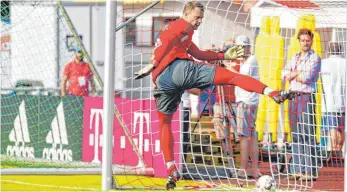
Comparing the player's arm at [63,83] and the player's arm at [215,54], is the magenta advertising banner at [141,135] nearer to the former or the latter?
the player's arm at [215,54]

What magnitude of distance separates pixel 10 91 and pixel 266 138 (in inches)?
165

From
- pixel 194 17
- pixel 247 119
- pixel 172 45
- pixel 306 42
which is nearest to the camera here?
pixel 172 45

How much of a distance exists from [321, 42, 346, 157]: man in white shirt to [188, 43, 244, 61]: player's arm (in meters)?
3.05

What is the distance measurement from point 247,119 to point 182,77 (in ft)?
8.69

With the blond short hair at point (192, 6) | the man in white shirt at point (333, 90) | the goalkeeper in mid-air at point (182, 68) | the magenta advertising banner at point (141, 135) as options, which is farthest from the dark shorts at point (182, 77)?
the man in white shirt at point (333, 90)

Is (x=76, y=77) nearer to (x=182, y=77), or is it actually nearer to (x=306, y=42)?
(x=306, y=42)

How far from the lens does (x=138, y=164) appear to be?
45.6ft

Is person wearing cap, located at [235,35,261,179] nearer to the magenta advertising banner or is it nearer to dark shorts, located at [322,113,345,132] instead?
the magenta advertising banner

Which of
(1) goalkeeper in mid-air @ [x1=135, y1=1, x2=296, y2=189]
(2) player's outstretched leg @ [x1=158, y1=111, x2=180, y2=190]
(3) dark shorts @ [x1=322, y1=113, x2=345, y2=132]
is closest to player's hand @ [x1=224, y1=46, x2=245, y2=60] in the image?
(1) goalkeeper in mid-air @ [x1=135, y1=1, x2=296, y2=189]

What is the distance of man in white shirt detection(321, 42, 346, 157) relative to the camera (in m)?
14.4

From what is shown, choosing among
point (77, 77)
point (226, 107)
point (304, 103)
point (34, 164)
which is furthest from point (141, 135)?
point (77, 77)

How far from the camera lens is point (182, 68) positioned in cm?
1116

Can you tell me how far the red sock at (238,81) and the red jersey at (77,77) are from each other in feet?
21.9

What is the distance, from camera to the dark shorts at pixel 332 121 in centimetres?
1416
